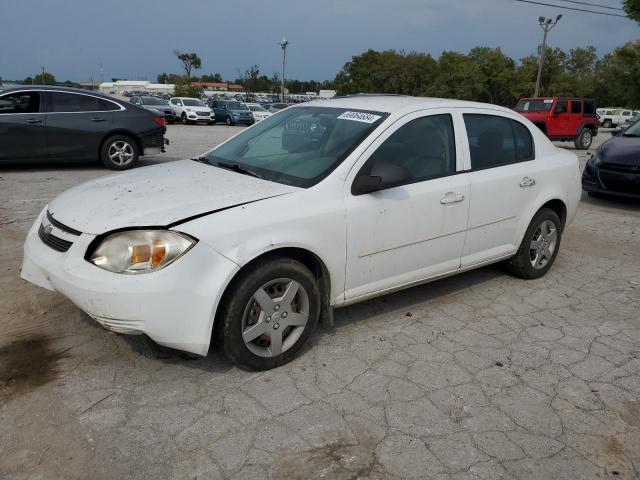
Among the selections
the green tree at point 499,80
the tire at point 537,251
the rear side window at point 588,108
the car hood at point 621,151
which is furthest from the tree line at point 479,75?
the tire at point 537,251

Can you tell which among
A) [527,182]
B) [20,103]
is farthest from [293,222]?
[20,103]

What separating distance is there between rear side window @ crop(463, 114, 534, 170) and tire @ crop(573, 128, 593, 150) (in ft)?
57.8

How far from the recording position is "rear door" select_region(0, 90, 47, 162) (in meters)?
9.45

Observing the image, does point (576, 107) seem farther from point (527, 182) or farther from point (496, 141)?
point (496, 141)

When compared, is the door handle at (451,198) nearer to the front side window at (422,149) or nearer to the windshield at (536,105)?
the front side window at (422,149)

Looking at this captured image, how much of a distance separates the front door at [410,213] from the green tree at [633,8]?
1003 inches

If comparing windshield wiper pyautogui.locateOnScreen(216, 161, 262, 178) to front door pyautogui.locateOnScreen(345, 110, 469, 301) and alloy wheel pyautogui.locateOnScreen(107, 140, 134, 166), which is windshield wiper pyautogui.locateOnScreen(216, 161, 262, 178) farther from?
alloy wheel pyautogui.locateOnScreen(107, 140, 134, 166)

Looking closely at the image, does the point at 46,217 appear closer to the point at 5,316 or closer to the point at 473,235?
the point at 5,316

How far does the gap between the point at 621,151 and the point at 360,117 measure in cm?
640

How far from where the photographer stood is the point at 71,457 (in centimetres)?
256

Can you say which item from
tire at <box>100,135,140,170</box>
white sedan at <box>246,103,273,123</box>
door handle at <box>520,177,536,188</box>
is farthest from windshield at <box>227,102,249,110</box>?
door handle at <box>520,177,536,188</box>

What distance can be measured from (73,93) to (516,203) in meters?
8.50

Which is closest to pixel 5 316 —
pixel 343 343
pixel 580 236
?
pixel 343 343

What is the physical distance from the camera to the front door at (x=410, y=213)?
11.8ft
